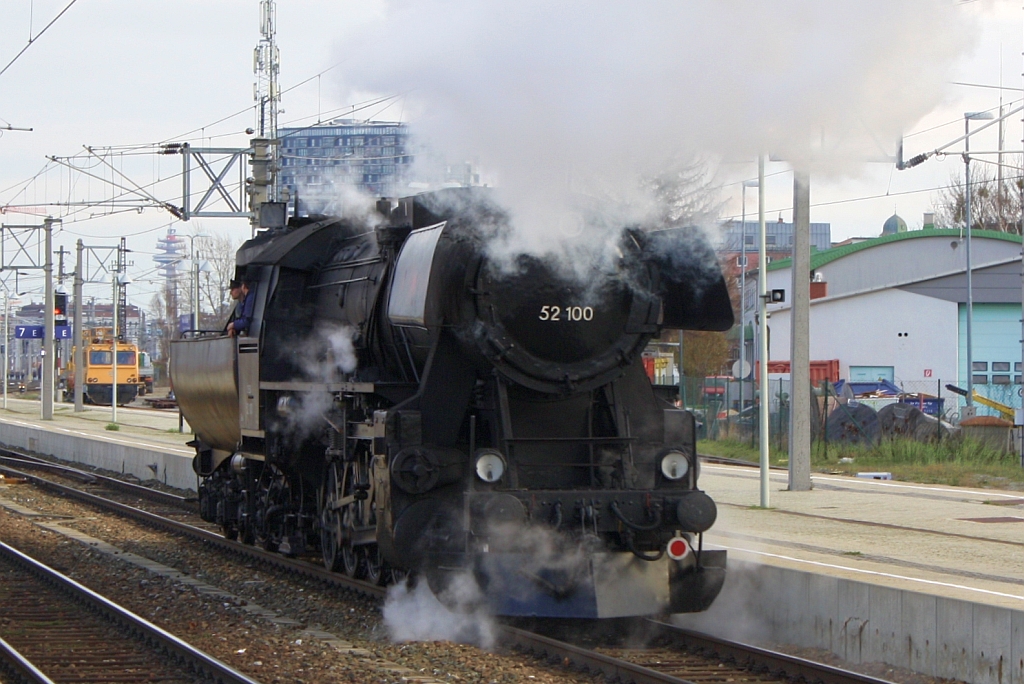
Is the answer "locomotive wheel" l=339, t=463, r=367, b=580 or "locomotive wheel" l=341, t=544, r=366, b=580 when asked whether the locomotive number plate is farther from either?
"locomotive wheel" l=341, t=544, r=366, b=580

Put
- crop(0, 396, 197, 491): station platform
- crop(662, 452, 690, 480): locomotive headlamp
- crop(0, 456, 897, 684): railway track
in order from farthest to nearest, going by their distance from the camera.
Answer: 1. crop(0, 396, 197, 491): station platform
2. crop(662, 452, 690, 480): locomotive headlamp
3. crop(0, 456, 897, 684): railway track

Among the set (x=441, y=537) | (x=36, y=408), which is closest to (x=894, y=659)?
(x=441, y=537)

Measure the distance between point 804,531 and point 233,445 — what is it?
621cm

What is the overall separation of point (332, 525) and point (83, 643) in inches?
95.7

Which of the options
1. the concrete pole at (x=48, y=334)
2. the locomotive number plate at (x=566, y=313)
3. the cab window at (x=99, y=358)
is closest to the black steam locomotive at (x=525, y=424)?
the locomotive number plate at (x=566, y=313)

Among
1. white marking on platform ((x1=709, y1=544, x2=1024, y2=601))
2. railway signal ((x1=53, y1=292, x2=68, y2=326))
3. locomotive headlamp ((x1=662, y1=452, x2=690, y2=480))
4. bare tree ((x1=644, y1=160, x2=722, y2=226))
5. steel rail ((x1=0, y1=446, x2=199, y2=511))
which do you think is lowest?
steel rail ((x1=0, y1=446, x2=199, y2=511))

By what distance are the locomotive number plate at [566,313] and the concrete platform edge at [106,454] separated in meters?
14.0

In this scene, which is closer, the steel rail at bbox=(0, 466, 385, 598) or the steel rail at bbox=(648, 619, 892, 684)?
the steel rail at bbox=(648, 619, 892, 684)

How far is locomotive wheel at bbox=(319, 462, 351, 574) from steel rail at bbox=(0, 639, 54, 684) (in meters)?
2.87

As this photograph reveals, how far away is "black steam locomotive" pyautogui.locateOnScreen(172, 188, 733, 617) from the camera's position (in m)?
8.60

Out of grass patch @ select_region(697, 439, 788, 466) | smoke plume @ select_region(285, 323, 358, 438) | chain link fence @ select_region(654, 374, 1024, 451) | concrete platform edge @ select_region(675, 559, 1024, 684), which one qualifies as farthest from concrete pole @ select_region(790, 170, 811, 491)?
smoke plume @ select_region(285, 323, 358, 438)

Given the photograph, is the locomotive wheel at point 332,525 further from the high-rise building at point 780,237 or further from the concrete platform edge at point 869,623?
the high-rise building at point 780,237

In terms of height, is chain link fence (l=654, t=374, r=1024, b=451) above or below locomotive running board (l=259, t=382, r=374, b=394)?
below

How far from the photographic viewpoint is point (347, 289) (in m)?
11.1
